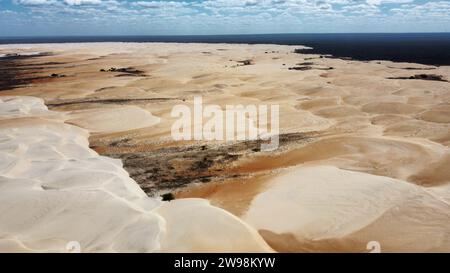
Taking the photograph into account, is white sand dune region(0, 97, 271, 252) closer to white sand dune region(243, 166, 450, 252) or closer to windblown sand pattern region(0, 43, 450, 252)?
windblown sand pattern region(0, 43, 450, 252)

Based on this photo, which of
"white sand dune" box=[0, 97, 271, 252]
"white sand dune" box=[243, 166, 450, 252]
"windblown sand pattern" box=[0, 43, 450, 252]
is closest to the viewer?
"white sand dune" box=[0, 97, 271, 252]

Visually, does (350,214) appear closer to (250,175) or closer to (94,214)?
(250,175)

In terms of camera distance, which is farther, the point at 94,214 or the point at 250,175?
the point at 250,175

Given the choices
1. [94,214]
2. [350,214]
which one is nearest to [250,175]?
[350,214]

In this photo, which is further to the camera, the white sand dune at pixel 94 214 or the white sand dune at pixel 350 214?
the white sand dune at pixel 350 214

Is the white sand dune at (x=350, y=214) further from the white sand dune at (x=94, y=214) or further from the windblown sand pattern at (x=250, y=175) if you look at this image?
the white sand dune at (x=94, y=214)

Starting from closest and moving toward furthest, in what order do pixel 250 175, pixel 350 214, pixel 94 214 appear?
1. pixel 94 214
2. pixel 350 214
3. pixel 250 175

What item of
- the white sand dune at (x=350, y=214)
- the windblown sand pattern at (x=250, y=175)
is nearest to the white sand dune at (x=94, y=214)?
the windblown sand pattern at (x=250, y=175)

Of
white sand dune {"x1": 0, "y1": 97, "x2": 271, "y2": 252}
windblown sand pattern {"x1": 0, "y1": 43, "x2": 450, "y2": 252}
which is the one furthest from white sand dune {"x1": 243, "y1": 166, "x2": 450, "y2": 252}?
white sand dune {"x1": 0, "y1": 97, "x2": 271, "y2": 252}

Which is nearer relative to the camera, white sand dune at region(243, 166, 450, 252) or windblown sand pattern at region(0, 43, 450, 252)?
white sand dune at region(243, 166, 450, 252)
